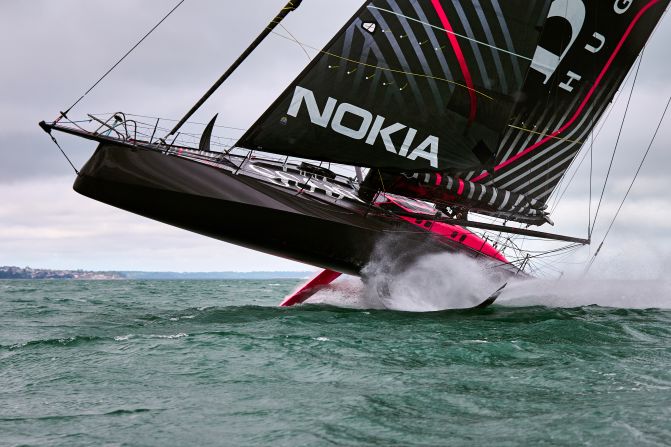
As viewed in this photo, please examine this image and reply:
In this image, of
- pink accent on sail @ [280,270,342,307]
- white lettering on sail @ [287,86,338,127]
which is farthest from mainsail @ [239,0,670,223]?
pink accent on sail @ [280,270,342,307]

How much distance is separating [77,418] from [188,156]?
18.7 feet

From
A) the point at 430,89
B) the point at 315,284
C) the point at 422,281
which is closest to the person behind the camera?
the point at 430,89

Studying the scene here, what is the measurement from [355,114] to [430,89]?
1154 millimetres

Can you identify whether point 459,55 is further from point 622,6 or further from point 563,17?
point 622,6

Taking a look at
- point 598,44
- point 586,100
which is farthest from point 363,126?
point 598,44

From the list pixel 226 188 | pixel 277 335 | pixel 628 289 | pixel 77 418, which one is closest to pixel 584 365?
pixel 277 335

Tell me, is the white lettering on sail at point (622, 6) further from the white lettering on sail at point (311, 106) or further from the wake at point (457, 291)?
the white lettering on sail at point (311, 106)

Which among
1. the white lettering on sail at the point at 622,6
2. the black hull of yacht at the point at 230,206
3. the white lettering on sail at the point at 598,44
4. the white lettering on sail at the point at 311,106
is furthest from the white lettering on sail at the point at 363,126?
the white lettering on sail at the point at 622,6

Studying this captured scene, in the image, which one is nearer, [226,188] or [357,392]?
[357,392]

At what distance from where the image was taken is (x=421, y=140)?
1007 centimetres

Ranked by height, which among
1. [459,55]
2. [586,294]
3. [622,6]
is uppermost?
[622,6]

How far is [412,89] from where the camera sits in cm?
986

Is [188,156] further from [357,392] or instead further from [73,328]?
[357,392]

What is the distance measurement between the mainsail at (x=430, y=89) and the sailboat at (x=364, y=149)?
0.02 m
